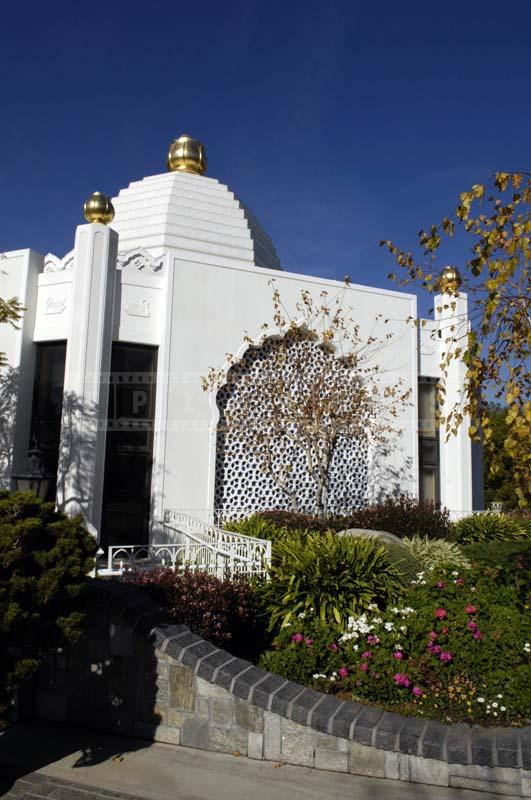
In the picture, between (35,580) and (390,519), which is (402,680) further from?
(390,519)

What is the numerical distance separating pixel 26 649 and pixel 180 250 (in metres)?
9.10

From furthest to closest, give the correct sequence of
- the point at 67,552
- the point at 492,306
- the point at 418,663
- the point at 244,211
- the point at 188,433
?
1. the point at 244,211
2. the point at 188,433
3. the point at 418,663
4. the point at 67,552
5. the point at 492,306

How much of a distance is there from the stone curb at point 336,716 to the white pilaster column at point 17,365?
6617 mm

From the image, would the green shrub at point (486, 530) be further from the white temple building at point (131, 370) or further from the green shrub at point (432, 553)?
the green shrub at point (432, 553)

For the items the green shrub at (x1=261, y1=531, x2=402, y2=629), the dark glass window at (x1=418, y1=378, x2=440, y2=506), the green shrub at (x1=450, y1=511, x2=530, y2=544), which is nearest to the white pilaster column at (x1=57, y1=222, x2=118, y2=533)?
the green shrub at (x1=261, y1=531, x2=402, y2=629)

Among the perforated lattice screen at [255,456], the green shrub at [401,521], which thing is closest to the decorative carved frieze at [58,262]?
the perforated lattice screen at [255,456]

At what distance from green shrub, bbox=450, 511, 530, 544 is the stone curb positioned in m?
6.91

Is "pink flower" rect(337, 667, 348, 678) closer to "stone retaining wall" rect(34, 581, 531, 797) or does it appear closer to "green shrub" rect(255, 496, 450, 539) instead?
"stone retaining wall" rect(34, 581, 531, 797)

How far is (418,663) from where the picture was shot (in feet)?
14.5

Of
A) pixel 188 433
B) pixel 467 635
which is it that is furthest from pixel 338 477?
pixel 467 635

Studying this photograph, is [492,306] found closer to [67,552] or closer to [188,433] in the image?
[67,552]

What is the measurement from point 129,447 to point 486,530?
6039mm

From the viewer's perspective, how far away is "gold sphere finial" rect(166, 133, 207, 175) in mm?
13172

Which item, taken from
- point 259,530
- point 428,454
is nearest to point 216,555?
point 259,530
